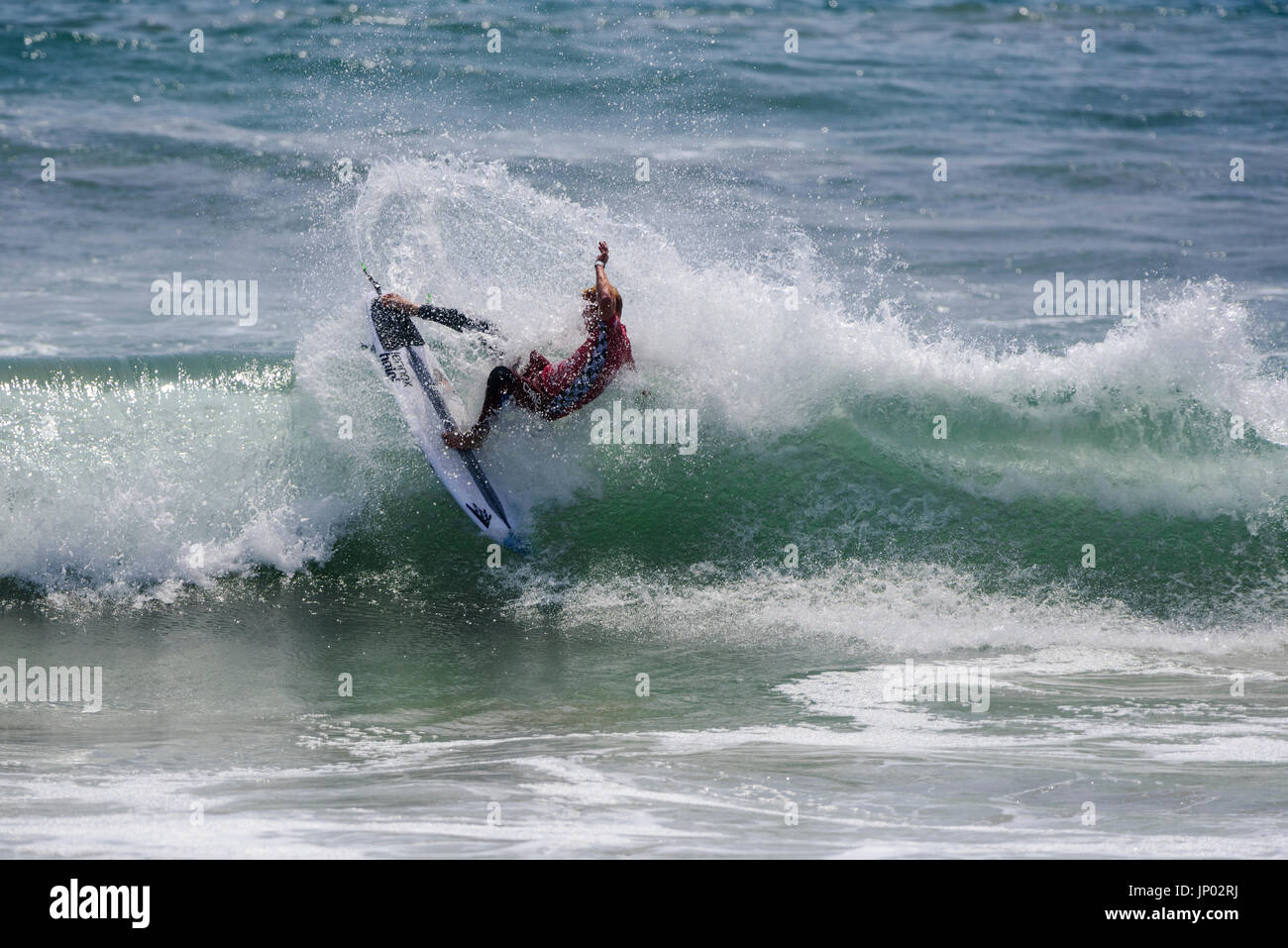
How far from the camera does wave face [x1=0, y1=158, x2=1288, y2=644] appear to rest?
356 inches

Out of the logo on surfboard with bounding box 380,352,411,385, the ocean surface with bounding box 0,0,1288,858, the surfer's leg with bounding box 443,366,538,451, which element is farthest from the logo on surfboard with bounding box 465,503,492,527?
A: the logo on surfboard with bounding box 380,352,411,385

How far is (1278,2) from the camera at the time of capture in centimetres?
2717

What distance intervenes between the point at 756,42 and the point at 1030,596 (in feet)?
51.0

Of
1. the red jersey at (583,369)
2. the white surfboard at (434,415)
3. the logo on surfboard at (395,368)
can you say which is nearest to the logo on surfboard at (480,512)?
the white surfboard at (434,415)

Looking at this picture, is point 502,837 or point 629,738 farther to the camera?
point 629,738

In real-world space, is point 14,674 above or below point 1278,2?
below

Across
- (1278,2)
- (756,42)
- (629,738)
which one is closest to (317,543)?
(629,738)

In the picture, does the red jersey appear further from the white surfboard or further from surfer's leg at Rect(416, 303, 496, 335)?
the white surfboard

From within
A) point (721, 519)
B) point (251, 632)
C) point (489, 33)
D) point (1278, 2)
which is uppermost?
point (1278, 2)

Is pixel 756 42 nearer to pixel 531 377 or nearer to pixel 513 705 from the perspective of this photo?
pixel 531 377

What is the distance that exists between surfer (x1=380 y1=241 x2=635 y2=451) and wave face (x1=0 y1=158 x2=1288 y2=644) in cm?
31

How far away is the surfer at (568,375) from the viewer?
8.40 meters
